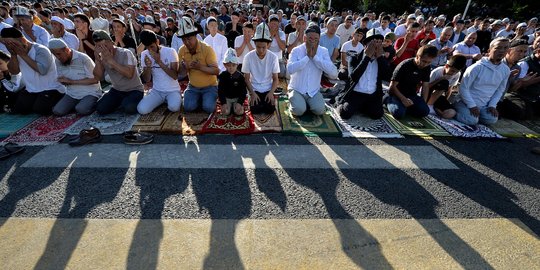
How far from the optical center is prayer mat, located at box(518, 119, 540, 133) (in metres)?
4.97

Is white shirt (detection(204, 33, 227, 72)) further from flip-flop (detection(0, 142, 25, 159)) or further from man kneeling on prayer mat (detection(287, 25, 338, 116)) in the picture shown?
flip-flop (detection(0, 142, 25, 159))

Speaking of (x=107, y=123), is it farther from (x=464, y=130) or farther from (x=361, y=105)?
(x=464, y=130)

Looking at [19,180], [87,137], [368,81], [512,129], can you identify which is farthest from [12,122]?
[512,129]

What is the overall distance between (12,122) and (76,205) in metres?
3.06

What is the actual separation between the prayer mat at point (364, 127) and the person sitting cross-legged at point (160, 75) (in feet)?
9.94

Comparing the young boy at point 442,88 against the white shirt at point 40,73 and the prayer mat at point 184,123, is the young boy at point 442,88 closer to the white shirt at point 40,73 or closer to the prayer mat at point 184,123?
the prayer mat at point 184,123

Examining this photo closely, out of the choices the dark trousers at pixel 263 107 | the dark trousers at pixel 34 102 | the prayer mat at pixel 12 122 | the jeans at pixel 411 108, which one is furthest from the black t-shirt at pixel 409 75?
the prayer mat at pixel 12 122

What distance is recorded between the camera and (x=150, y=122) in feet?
15.3

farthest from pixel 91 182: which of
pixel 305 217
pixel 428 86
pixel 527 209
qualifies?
pixel 428 86

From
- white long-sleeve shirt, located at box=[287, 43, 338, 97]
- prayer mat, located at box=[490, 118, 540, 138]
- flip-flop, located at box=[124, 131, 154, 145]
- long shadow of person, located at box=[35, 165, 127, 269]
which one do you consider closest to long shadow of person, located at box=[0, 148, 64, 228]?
long shadow of person, located at box=[35, 165, 127, 269]

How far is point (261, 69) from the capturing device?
5.00 meters

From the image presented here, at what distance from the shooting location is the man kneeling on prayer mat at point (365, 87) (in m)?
4.80

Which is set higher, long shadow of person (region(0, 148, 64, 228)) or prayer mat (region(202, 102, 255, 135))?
prayer mat (region(202, 102, 255, 135))

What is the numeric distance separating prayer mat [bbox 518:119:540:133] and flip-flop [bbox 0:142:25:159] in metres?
8.33
